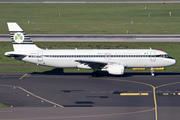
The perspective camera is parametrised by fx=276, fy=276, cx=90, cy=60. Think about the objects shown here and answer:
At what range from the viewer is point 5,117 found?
30.2 meters

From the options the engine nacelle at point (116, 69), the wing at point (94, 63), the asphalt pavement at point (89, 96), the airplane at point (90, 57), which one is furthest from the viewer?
the airplane at point (90, 57)

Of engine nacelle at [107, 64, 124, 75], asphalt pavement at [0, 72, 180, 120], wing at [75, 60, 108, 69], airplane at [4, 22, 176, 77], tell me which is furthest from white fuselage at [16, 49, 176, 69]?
asphalt pavement at [0, 72, 180, 120]

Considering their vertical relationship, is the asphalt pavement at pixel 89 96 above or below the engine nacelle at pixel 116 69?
below

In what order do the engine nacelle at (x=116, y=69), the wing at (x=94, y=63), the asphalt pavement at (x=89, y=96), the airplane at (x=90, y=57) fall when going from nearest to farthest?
the asphalt pavement at (x=89, y=96) < the engine nacelle at (x=116, y=69) < the wing at (x=94, y=63) < the airplane at (x=90, y=57)

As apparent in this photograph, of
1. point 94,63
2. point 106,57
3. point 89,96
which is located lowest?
point 89,96

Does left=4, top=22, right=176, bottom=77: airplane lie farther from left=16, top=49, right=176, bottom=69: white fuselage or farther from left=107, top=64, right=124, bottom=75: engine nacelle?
left=107, top=64, right=124, bottom=75: engine nacelle

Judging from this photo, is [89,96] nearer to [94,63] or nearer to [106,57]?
[94,63]

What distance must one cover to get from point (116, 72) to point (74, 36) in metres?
39.9

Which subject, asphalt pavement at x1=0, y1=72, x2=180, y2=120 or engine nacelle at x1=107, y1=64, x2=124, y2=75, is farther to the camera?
engine nacelle at x1=107, y1=64, x2=124, y2=75

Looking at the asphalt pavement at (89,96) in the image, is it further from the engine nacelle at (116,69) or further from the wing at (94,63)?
the wing at (94,63)

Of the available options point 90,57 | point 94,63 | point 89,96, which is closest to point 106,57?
point 94,63

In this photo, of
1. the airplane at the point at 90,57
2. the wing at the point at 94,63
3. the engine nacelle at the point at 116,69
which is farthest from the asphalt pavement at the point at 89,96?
the airplane at the point at 90,57

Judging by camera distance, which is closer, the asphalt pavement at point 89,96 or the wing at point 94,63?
the asphalt pavement at point 89,96

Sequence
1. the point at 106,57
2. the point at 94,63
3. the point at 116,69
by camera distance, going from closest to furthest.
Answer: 1. the point at 116,69
2. the point at 94,63
3. the point at 106,57
